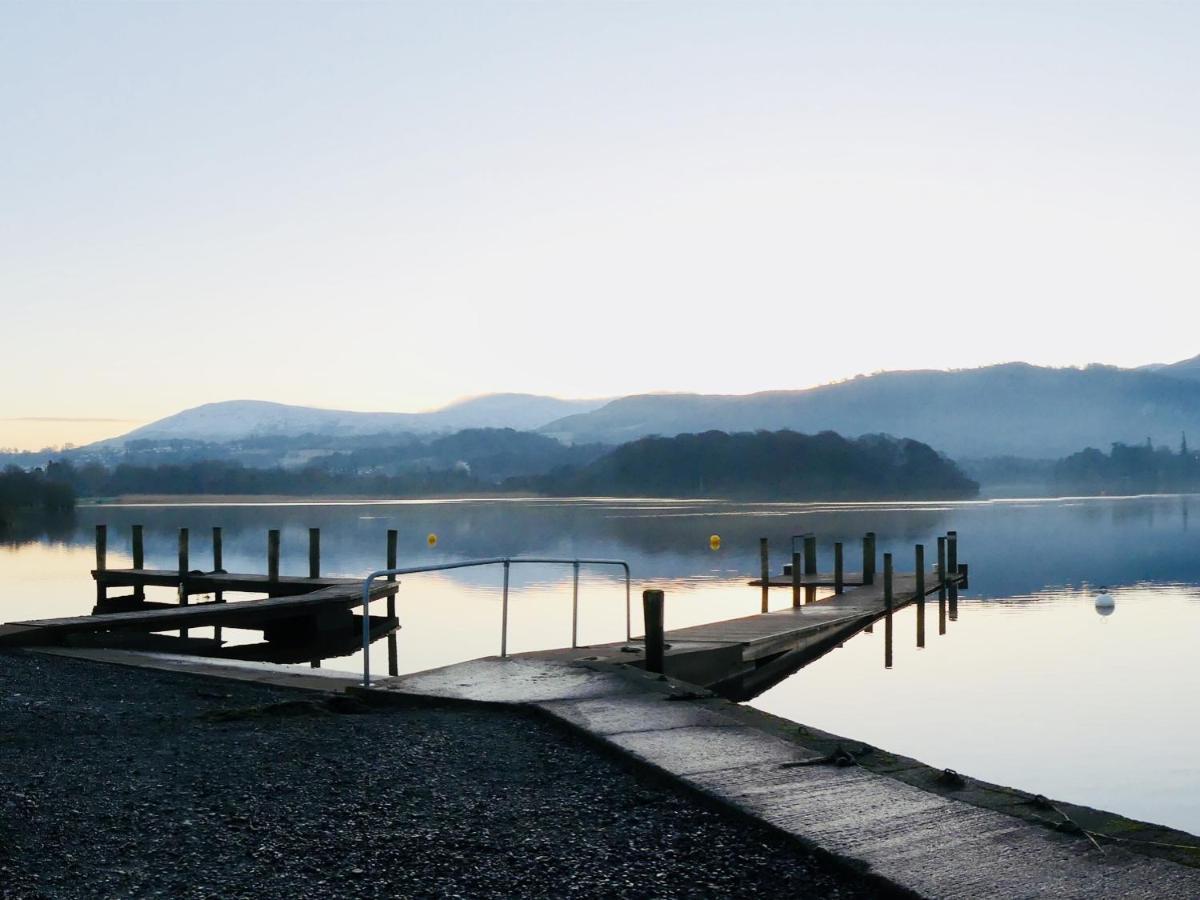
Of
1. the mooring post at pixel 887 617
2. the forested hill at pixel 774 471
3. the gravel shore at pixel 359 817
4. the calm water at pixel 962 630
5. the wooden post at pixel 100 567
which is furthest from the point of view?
the forested hill at pixel 774 471

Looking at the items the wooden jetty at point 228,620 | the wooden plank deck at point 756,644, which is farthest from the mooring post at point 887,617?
the wooden jetty at point 228,620

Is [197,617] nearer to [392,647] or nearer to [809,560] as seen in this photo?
[392,647]

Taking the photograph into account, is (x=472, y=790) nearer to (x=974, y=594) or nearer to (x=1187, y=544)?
(x=974, y=594)

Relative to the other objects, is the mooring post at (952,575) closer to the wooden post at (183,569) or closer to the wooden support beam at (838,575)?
the wooden support beam at (838,575)

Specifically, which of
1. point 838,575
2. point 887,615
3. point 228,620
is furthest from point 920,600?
point 228,620

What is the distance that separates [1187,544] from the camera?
63062mm

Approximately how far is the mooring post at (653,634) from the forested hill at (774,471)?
15368 centimetres

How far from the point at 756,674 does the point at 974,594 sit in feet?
66.9

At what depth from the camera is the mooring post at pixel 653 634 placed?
39.7 feet

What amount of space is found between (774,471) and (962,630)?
142 metres

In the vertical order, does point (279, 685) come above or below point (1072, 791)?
above

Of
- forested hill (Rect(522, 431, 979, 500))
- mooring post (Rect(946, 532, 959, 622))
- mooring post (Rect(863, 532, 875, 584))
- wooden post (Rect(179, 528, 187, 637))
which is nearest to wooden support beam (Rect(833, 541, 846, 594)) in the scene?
mooring post (Rect(863, 532, 875, 584))

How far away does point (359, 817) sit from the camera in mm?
6641

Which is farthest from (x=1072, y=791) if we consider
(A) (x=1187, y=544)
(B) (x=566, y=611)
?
(A) (x=1187, y=544)
